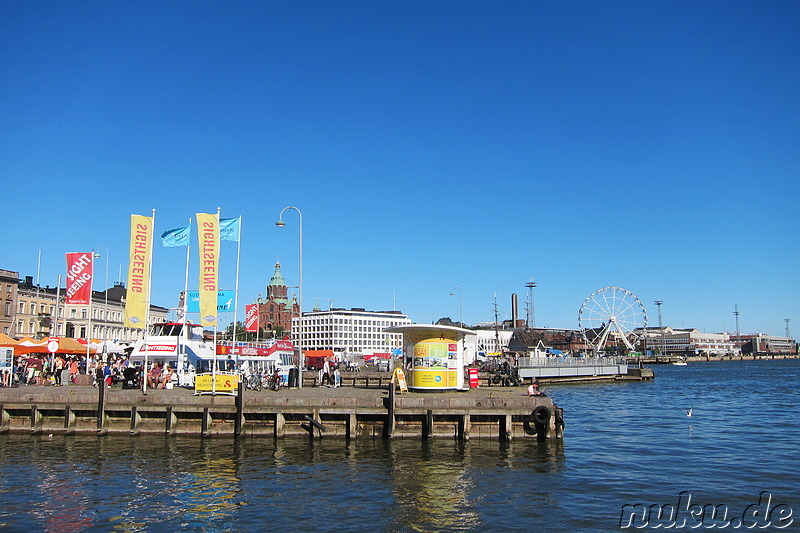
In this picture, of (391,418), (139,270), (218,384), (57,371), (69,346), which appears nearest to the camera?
(391,418)

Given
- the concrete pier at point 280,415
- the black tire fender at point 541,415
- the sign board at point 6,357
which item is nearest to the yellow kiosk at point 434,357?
the concrete pier at point 280,415

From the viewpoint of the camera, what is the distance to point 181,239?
131ft

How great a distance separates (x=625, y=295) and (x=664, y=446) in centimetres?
13053

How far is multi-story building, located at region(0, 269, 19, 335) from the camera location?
91.4m

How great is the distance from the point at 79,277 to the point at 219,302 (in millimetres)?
9009

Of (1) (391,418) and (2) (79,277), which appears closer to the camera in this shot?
(1) (391,418)

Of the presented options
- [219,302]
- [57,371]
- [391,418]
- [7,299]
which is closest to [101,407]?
[219,302]

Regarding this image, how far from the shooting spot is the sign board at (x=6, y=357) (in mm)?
42534

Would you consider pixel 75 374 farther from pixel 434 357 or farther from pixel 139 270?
pixel 434 357

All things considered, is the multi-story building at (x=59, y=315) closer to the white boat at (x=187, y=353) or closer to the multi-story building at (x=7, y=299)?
the multi-story building at (x=7, y=299)

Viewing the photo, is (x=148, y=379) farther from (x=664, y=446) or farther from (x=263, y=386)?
(x=664, y=446)

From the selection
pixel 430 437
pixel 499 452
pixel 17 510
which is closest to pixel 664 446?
pixel 499 452

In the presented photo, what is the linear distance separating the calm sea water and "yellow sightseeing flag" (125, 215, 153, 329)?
8.40 meters

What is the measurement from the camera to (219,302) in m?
43.4
